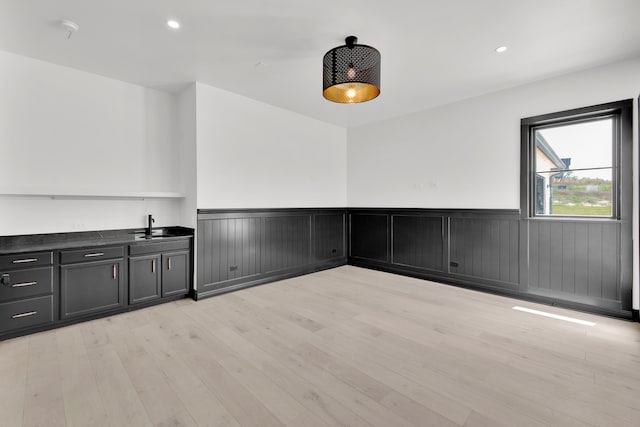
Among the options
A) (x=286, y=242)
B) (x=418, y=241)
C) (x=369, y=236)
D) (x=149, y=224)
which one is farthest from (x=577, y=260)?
(x=149, y=224)

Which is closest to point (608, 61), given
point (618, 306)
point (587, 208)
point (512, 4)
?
point (587, 208)

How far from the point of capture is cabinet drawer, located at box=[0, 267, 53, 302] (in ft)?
8.66

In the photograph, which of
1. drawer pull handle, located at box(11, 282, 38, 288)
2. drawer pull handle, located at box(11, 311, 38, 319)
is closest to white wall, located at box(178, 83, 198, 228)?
drawer pull handle, located at box(11, 282, 38, 288)

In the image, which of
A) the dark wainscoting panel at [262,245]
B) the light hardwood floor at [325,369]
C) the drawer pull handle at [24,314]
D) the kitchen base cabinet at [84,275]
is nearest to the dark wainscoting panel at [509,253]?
the light hardwood floor at [325,369]

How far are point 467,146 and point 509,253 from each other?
5.34 feet

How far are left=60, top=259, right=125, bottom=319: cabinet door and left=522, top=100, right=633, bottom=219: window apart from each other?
5063 millimetres

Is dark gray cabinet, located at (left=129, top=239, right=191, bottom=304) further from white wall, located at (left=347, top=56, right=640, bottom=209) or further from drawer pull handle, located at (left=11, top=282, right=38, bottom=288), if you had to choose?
white wall, located at (left=347, top=56, right=640, bottom=209)

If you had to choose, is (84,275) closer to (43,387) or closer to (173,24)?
(43,387)

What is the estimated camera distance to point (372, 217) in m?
5.46

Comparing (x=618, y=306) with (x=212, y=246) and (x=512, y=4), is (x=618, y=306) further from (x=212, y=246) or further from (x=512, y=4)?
(x=212, y=246)

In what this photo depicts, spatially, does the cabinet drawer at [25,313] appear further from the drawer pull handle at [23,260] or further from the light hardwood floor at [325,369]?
the drawer pull handle at [23,260]

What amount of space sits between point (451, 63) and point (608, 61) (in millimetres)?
1671

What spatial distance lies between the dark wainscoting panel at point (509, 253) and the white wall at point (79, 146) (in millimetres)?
3569

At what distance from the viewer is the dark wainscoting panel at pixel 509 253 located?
127 inches
